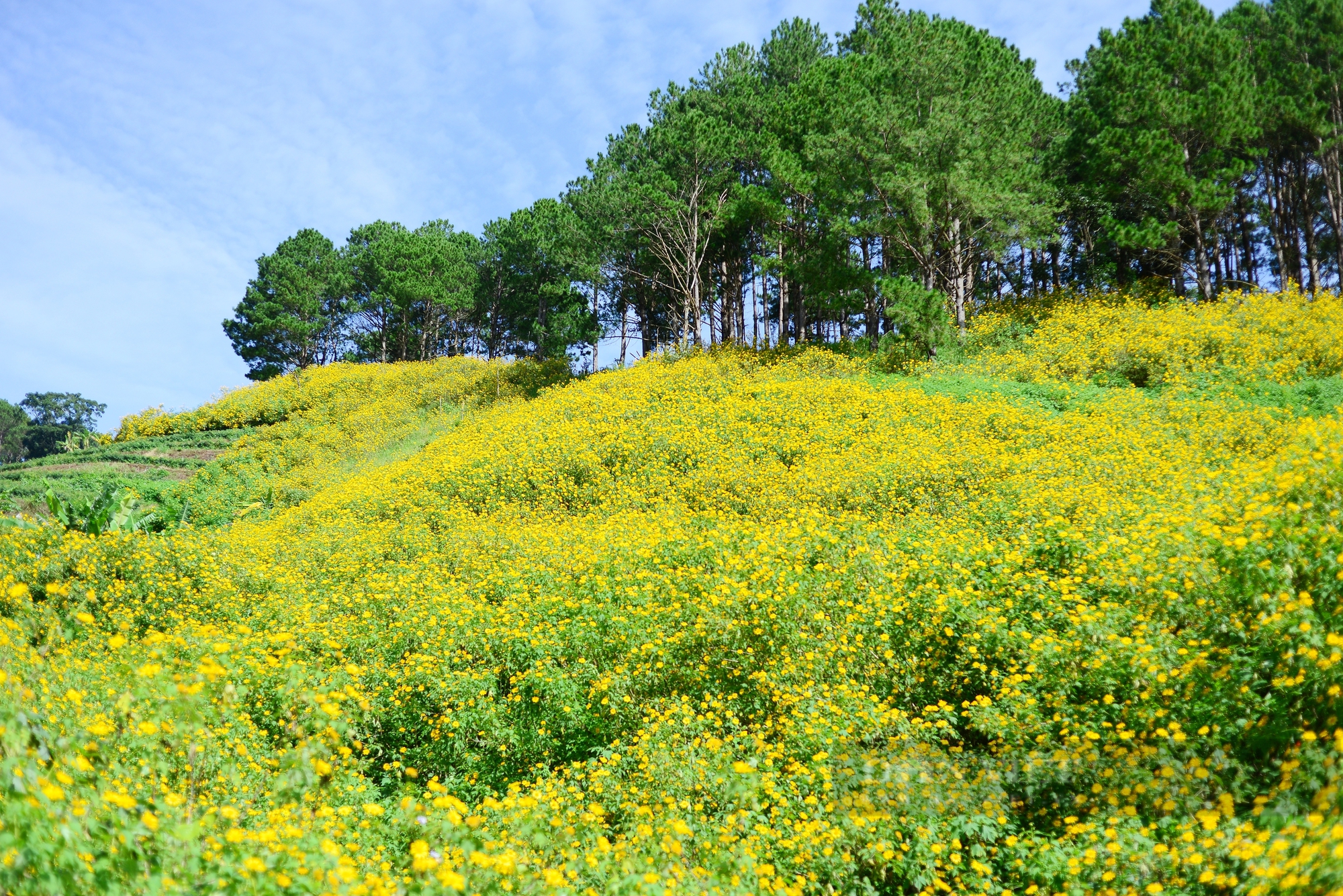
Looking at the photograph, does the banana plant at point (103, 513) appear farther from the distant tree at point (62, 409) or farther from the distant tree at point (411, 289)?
the distant tree at point (62, 409)

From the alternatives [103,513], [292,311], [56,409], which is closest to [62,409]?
[56,409]

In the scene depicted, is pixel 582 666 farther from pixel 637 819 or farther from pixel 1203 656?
pixel 1203 656

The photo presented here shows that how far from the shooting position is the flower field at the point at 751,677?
3512 millimetres

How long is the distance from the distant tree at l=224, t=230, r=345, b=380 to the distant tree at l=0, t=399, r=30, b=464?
61.4 metres

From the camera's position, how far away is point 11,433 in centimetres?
9012

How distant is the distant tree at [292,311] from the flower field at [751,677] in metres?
39.1

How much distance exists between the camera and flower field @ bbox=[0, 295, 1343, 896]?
3.51 metres

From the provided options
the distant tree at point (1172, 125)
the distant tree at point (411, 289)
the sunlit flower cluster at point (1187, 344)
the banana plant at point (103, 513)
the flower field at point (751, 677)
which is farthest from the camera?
the distant tree at point (411, 289)

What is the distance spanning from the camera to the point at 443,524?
13.9 meters

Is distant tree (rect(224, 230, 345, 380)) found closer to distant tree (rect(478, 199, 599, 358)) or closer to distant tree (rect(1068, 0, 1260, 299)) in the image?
distant tree (rect(478, 199, 599, 358))

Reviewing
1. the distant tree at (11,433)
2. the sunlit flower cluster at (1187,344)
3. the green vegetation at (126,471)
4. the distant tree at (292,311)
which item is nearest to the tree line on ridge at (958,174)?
the sunlit flower cluster at (1187,344)

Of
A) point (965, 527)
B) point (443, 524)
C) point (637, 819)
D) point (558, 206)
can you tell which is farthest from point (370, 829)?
point (558, 206)

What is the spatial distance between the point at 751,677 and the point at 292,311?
51432 millimetres

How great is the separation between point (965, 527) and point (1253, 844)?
19.9ft
